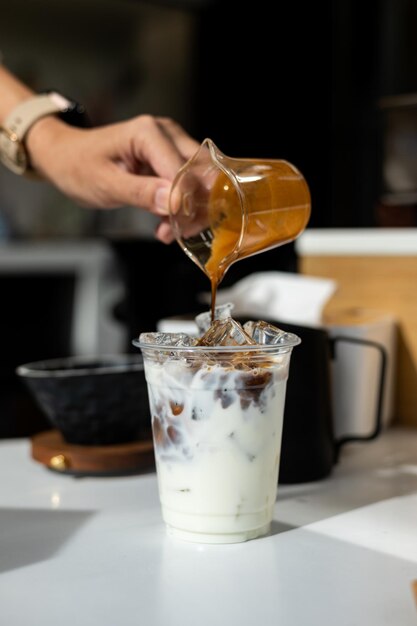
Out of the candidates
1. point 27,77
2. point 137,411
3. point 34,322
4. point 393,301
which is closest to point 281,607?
point 137,411

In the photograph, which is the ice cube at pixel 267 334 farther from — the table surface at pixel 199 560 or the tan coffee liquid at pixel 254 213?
the table surface at pixel 199 560

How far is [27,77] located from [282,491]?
117 inches

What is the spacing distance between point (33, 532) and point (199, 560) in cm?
20

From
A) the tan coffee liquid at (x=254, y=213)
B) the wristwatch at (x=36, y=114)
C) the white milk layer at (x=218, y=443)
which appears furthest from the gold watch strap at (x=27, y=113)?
the white milk layer at (x=218, y=443)

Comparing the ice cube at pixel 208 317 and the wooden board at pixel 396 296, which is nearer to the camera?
the ice cube at pixel 208 317

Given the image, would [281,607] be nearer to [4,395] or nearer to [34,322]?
[4,395]

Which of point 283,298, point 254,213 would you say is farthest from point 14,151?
point 254,213

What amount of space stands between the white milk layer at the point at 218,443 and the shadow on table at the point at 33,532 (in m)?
0.13

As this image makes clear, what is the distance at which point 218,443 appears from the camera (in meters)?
0.83

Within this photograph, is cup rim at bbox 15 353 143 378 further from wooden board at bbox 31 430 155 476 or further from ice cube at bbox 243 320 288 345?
ice cube at bbox 243 320 288 345

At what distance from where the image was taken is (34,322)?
337 centimetres

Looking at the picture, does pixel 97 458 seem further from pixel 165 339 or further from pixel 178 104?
pixel 178 104

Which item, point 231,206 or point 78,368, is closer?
point 231,206

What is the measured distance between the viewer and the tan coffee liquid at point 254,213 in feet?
3.24
